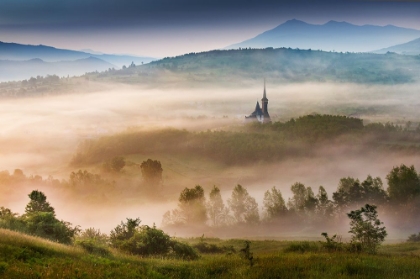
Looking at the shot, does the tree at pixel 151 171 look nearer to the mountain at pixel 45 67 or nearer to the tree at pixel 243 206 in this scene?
the tree at pixel 243 206

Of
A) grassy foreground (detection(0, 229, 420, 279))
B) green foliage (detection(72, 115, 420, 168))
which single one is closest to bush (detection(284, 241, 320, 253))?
grassy foreground (detection(0, 229, 420, 279))

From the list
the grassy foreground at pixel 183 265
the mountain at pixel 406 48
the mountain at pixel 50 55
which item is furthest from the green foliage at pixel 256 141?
the grassy foreground at pixel 183 265

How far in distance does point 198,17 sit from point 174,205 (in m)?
4.81

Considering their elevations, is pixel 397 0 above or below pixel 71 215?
above

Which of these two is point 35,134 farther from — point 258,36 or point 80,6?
point 258,36

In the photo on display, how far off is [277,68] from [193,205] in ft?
15.3

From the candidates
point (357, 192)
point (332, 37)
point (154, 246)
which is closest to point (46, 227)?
point (154, 246)

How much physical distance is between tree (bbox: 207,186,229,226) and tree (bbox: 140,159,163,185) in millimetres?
1477

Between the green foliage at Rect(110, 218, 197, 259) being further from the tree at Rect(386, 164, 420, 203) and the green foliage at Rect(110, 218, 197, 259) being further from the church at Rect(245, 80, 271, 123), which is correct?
the tree at Rect(386, 164, 420, 203)

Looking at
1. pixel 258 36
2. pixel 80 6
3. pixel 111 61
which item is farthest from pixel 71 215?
pixel 258 36

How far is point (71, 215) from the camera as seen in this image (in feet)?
32.0

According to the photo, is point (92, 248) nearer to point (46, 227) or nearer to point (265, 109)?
point (46, 227)

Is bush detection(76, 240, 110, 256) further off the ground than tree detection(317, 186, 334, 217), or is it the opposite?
bush detection(76, 240, 110, 256)

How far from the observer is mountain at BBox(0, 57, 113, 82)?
9.80 meters
